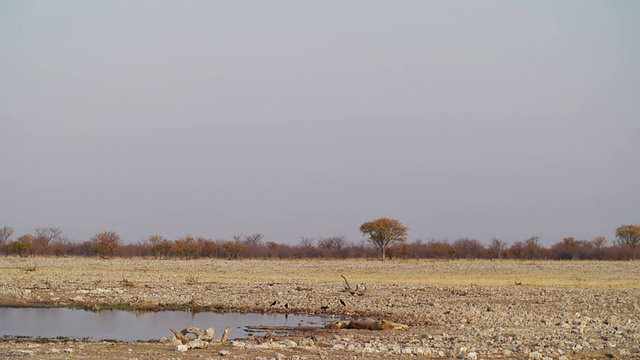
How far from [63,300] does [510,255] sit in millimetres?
65614

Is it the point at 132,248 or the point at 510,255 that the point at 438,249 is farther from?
the point at 132,248

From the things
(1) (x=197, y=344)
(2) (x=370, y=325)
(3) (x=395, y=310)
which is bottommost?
(1) (x=197, y=344)

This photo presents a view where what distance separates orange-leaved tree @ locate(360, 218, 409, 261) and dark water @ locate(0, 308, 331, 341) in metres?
59.6

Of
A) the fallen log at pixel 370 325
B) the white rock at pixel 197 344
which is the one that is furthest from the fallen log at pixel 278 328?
the white rock at pixel 197 344

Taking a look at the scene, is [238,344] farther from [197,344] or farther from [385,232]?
[385,232]

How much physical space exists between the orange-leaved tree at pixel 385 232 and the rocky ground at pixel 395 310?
40.1 metres

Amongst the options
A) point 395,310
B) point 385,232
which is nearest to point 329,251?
point 385,232

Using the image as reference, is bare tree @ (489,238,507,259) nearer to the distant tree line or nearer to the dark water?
the distant tree line

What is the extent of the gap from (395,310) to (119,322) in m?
8.65

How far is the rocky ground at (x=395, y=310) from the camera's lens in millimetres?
15180

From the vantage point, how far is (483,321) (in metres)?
21.4

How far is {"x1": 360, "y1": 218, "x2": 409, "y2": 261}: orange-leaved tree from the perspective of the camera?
8412cm

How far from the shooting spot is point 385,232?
8419 cm

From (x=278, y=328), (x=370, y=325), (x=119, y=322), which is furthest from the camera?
(x=119, y=322)
